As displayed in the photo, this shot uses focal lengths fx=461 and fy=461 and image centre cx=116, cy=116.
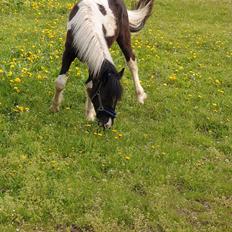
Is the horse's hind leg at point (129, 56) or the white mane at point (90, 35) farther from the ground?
the white mane at point (90, 35)

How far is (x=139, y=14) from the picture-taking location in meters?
10.8

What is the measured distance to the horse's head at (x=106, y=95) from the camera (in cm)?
738

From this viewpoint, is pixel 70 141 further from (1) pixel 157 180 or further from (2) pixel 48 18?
(2) pixel 48 18

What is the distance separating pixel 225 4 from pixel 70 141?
18.0 meters

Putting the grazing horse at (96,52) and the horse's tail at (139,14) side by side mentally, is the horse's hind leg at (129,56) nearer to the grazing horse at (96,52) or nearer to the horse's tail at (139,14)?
the grazing horse at (96,52)

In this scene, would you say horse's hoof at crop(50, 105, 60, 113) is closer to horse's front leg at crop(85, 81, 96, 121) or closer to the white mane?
horse's front leg at crop(85, 81, 96, 121)

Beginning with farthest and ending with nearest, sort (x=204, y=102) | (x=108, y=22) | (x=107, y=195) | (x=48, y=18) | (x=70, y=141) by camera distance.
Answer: (x=48, y=18), (x=204, y=102), (x=108, y=22), (x=70, y=141), (x=107, y=195)

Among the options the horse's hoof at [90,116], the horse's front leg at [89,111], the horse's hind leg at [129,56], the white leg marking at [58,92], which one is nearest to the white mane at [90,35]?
the white leg marking at [58,92]

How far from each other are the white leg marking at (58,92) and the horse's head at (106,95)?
62 centimetres

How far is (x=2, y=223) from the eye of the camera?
5344 millimetres

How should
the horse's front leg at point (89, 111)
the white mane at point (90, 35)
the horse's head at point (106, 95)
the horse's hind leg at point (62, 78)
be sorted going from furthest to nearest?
the horse's front leg at point (89, 111) → the horse's hind leg at point (62, 78) → the white mane at point (90, 35) → the horse's head at point (106, 95)

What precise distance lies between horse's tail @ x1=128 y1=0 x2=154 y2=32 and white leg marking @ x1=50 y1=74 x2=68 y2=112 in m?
2.93

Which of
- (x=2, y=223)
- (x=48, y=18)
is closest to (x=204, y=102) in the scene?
(x=2, y=223)

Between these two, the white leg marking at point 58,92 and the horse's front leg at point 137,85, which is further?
the horse's front leg at point 137,85
